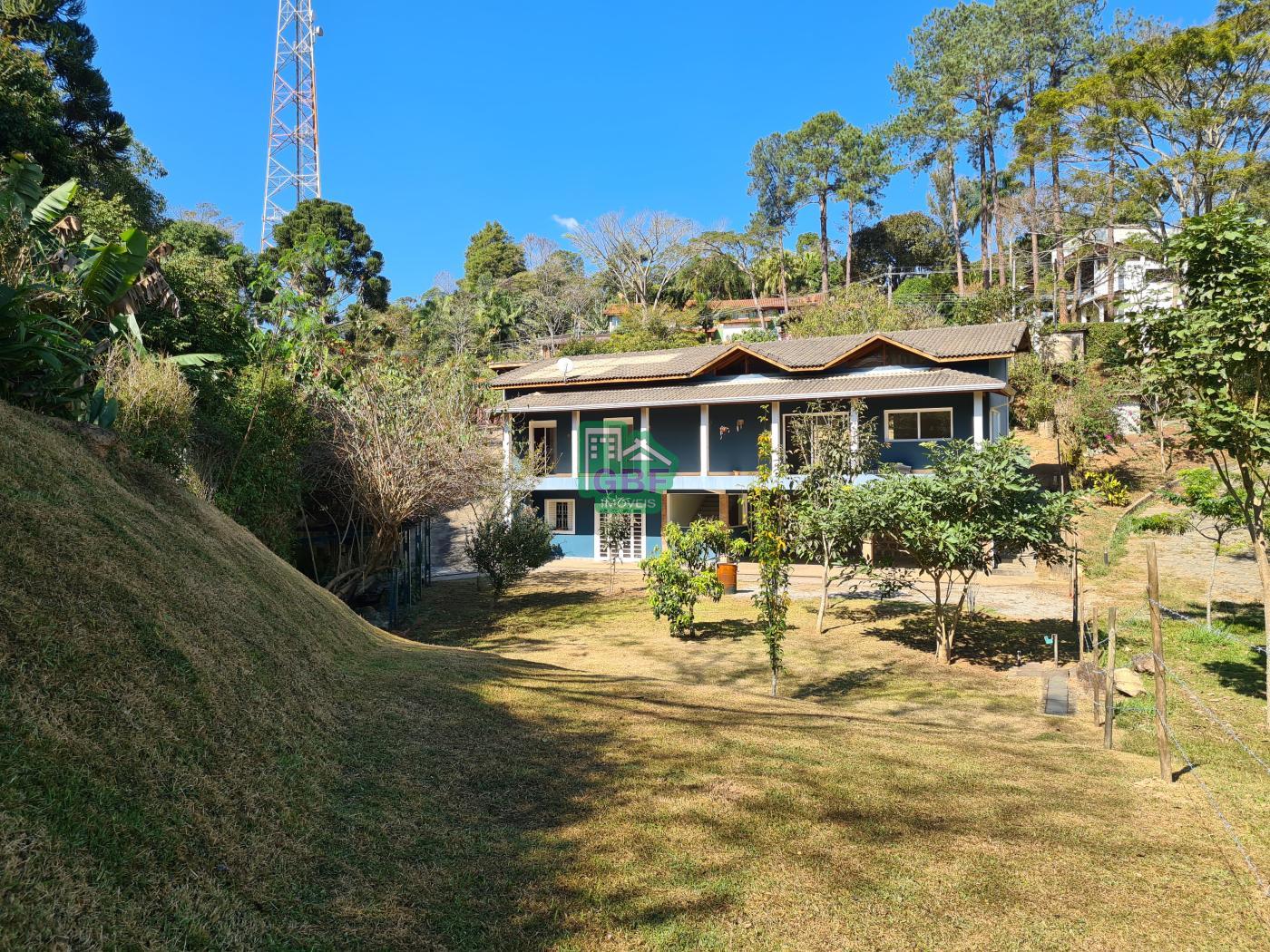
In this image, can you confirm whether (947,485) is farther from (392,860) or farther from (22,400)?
(22,400)

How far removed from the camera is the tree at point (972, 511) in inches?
557

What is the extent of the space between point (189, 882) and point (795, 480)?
61.0 feet

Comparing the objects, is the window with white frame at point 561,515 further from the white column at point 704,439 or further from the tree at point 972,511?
the tree at point 972,511

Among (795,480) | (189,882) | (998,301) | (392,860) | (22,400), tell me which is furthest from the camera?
(998,301)

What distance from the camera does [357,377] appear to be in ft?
62.6

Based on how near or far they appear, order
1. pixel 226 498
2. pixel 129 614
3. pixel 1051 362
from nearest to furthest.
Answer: pixel 129 614 < pixel 226 498 < pixel 1051 362

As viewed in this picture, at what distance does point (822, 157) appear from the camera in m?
54.1

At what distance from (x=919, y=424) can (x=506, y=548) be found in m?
14.8

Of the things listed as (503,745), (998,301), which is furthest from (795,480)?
(998,301)

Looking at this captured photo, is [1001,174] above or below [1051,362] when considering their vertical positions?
above

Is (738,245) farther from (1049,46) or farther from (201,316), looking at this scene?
A: (201,316)

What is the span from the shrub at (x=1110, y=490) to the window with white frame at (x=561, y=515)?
754 inches

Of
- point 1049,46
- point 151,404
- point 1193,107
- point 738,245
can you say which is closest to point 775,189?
point 738,245

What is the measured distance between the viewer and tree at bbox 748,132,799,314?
57156 mm
